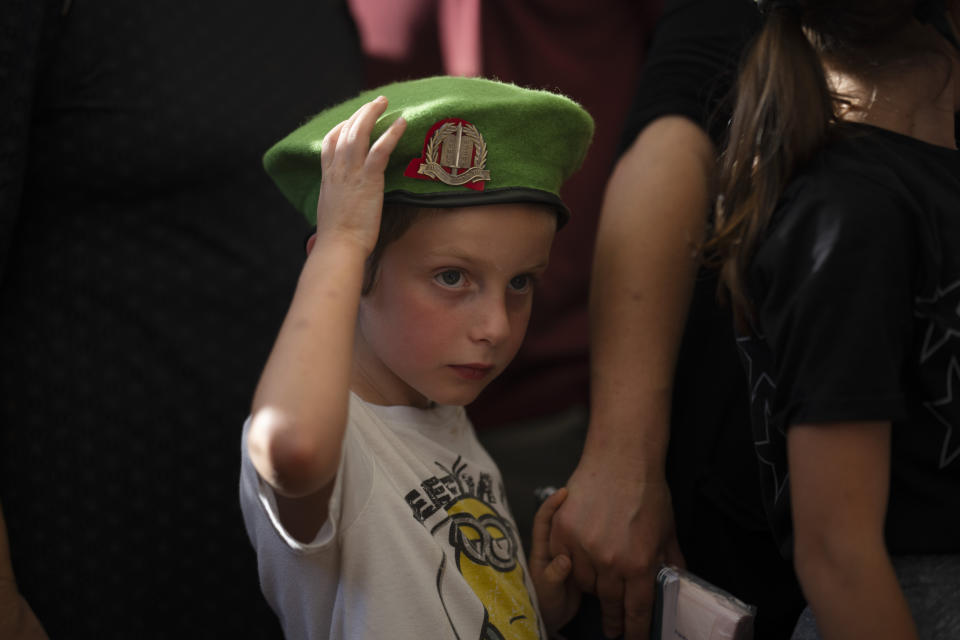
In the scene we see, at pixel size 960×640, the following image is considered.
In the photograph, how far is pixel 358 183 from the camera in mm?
842

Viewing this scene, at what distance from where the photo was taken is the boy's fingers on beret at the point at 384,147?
0.84 m

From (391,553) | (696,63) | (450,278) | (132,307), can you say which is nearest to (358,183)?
(450,278)

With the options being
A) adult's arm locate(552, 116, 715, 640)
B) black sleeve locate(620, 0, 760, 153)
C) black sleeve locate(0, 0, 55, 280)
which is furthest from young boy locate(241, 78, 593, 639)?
black sleeve locate(0, 0, 55, 280)

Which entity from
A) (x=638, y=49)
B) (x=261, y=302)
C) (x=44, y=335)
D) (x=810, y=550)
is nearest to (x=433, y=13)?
(x=638, y=49)

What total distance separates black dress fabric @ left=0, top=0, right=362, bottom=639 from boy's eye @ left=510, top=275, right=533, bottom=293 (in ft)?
1.41

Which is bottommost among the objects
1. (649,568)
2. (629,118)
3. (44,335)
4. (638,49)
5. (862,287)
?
(649,568)

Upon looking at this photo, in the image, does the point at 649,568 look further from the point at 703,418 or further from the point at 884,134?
the point at 884,134

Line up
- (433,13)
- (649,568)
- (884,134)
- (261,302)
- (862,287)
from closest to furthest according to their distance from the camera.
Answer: (862,287), (884,134), (649,568), (261,302), (433,13)

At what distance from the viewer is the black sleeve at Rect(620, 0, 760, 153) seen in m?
1.16

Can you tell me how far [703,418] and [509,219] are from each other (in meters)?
0.41

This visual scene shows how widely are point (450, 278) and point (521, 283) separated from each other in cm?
10

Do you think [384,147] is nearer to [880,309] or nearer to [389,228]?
[389,228]

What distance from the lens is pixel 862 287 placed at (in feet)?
2.42

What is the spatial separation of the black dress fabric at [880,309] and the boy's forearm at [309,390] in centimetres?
41
